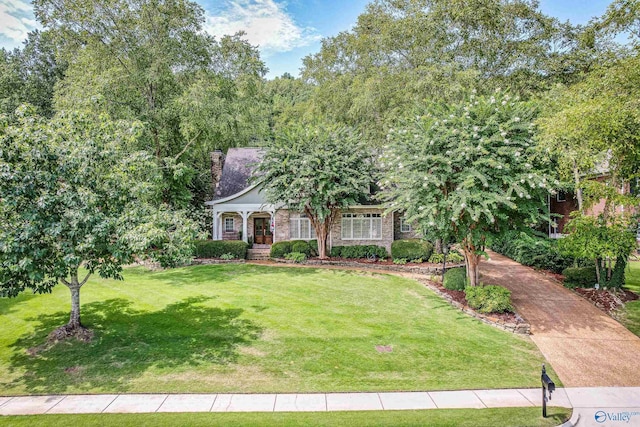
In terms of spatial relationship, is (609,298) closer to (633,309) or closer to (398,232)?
(633,309)

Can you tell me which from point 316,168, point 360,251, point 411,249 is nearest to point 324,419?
point 316,168

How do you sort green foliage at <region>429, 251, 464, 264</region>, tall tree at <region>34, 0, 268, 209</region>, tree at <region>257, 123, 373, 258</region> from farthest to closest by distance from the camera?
tall tree at <region>34, 0, 268, 209</region>, green foliage at <region>429, 251, 464, 264</region>, tree at <region>257, 123, 373, 258</region>

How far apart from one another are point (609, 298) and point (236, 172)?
20560 mm

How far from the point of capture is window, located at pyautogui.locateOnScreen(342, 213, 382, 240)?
21.9 m

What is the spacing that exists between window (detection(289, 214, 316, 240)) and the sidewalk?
15174 mm

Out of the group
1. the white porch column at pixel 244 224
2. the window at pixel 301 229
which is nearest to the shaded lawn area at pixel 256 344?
the window at pixel 301 229

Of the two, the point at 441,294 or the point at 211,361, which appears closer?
the point at 211,361

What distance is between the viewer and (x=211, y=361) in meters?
8.98

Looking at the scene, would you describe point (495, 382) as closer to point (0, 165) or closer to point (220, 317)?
point (220, 317)

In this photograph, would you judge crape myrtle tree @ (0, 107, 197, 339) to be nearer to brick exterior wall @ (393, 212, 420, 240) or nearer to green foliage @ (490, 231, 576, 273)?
green foliage @ (490, 231, 576, 273)

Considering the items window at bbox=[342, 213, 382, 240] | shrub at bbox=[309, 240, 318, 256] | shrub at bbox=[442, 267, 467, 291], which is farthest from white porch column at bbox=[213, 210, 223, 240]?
shrub at bbox=[442, 267, 467, 291]

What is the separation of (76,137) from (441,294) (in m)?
12.8

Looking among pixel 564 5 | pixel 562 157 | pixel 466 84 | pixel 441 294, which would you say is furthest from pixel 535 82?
pixel 441 294

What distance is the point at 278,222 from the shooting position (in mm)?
22516
